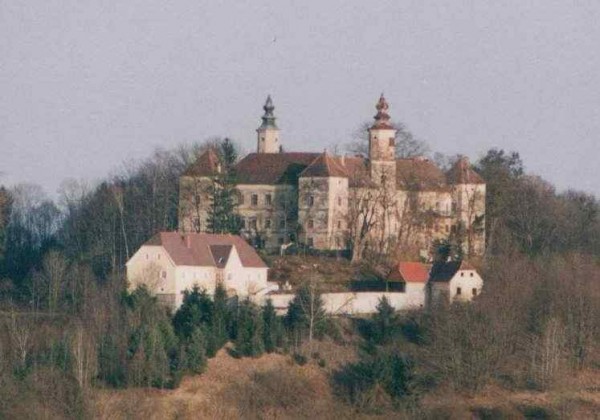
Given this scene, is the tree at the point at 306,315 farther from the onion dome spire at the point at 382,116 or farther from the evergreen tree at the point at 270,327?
the onion dome spire at the point at 382,116

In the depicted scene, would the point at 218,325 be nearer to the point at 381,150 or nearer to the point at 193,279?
the point at 193,279

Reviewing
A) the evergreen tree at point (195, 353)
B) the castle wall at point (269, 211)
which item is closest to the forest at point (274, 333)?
the evergreen tree at point (195, 353)

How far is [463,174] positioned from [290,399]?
21.3 m

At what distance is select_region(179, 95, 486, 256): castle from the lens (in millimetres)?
80250

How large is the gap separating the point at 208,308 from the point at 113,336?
4107 millimetres

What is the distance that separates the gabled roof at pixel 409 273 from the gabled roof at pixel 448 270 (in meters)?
0.30

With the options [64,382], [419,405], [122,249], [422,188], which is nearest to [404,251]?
[422,188]

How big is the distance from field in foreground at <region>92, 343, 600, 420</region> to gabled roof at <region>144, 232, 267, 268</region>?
4965mm

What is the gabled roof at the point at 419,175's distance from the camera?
81.6 metres

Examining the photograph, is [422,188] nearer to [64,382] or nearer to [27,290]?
[27,290]

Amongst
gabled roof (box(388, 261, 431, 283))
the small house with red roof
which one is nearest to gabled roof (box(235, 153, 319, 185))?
gabled roof (box(388, 261, 431, 283))

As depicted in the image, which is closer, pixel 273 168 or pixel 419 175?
pixel 419 175

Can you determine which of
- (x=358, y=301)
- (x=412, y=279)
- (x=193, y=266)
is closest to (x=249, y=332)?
(x=193, y=266)

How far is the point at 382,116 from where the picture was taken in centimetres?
8250
